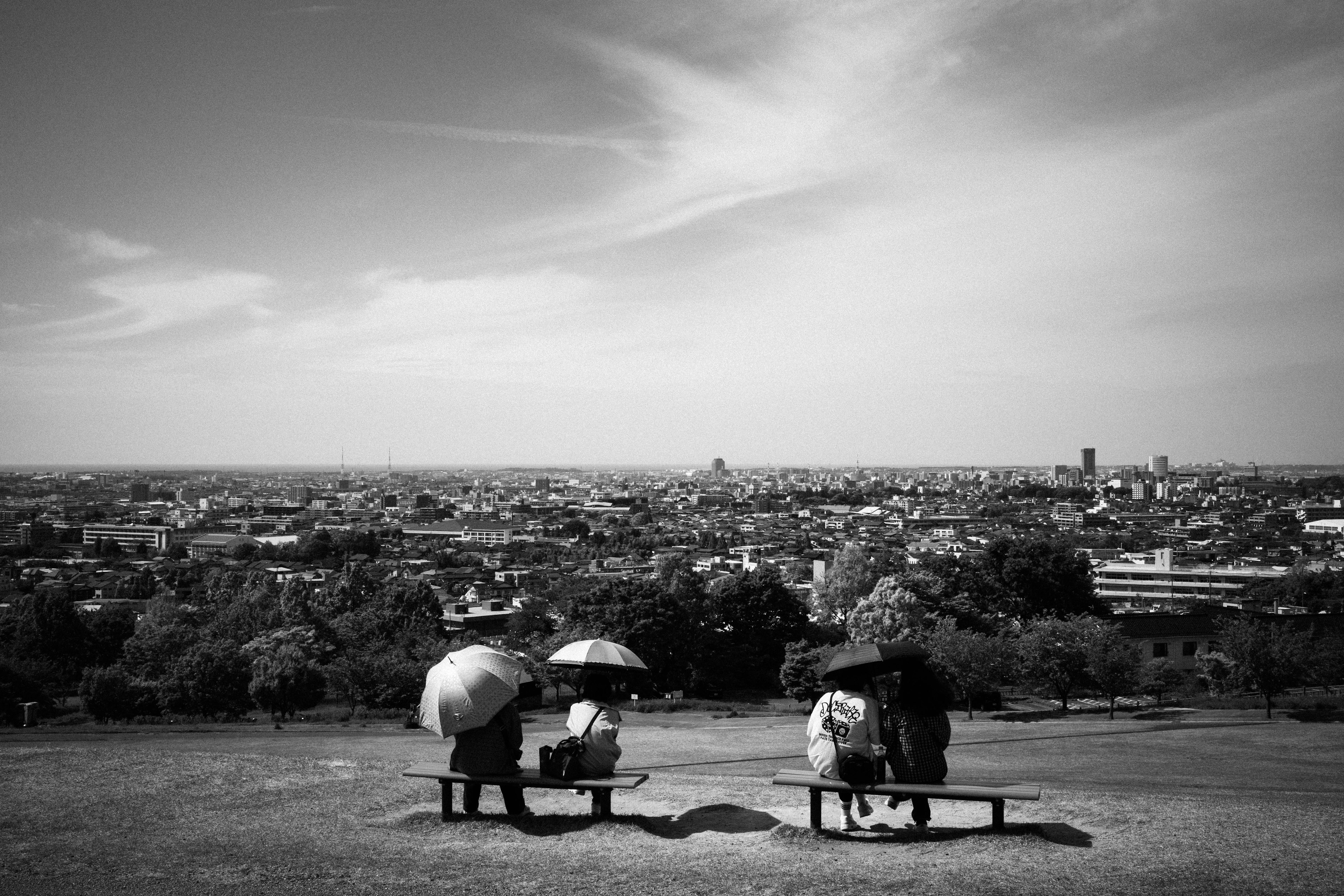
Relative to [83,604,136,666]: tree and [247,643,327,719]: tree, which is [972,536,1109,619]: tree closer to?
[247,643,327,719]: tree

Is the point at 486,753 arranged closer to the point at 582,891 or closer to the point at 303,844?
the point at 303,844

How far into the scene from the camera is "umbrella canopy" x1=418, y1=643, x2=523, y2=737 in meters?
8.16

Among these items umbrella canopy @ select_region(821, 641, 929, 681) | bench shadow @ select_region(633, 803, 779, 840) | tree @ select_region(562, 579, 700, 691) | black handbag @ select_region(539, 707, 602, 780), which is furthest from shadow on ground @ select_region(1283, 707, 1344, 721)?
tree @ select_region(562, 579, 700, 691)

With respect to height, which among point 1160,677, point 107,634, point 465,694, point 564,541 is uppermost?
point 465,694

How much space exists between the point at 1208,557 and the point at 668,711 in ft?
258

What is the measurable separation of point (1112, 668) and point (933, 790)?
764 inches

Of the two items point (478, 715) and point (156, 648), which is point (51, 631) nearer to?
point (156, 648)

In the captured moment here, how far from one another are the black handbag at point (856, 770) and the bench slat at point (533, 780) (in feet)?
5.48

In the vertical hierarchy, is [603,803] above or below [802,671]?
above

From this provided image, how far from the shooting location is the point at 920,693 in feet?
25.6

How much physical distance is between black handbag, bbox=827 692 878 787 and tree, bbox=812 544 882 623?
113ft

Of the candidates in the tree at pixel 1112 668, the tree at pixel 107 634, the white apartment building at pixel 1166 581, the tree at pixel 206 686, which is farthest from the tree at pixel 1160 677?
the tree at pixel 107 634

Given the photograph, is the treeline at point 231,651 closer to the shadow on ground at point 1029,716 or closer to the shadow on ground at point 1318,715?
the shadow on ground at point 1029,716

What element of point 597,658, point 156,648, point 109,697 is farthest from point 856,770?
point 156,648
